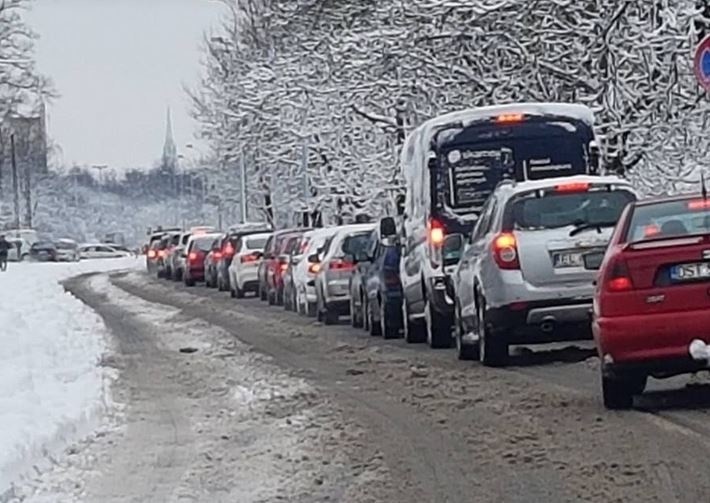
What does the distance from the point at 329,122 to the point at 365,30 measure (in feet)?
51.1

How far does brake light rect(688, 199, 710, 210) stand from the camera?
44.4 feet

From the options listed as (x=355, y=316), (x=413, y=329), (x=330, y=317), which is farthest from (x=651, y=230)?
(x=330, y=317)

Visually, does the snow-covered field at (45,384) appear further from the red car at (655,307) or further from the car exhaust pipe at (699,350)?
the car exhaust pipe at (699,350)

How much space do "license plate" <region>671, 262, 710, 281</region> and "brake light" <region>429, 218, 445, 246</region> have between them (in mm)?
8068

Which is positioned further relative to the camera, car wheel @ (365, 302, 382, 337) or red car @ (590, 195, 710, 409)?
car wheel @ (365, 302, 382, 337)

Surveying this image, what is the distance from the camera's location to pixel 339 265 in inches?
1150

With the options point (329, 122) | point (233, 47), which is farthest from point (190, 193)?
point (329, 122)

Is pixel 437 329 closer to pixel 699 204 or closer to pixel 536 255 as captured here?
pixel 536 255

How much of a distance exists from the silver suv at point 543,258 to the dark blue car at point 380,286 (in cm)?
616

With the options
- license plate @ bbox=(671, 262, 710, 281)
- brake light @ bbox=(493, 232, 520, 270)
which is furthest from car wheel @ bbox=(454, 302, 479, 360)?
license plate @ bbox=(671, 262, 710, 281)

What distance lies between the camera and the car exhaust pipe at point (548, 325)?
17078 mm

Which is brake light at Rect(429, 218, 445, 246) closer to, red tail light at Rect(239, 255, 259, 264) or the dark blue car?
the dark blue car

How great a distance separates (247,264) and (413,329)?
2072cm

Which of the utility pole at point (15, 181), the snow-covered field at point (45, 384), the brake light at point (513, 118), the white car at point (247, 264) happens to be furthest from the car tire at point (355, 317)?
the utility pole at point (15, 181)
